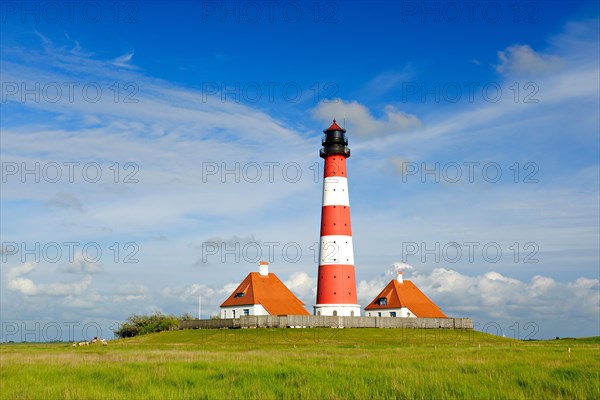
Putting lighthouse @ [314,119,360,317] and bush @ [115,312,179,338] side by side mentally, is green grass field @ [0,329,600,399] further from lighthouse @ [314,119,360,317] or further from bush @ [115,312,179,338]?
bush @ [115,312,179,338]

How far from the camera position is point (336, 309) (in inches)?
2510

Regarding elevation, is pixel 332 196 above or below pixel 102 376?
above

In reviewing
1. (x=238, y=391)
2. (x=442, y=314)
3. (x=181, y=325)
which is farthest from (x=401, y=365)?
(x=442, y=314)

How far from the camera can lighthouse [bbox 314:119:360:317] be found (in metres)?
63.3

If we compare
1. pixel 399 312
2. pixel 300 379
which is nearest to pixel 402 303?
pixel 399 312

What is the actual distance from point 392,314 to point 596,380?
60.3 metres

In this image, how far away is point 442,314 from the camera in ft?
266

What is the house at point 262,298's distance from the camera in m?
72.1

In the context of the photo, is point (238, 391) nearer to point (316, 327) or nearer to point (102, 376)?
point (102, 376)

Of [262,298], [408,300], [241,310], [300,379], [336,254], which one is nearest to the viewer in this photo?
[300,379]

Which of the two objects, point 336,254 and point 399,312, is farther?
point 399,312

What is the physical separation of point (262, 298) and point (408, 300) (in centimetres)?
2020

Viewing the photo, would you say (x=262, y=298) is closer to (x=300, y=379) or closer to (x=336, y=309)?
(x=336, y=309)

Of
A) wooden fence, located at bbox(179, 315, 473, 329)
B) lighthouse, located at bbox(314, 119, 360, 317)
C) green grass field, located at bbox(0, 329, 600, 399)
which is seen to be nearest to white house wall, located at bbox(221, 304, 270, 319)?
wooden fence, located at bbox(179, 315, 473, 329)
